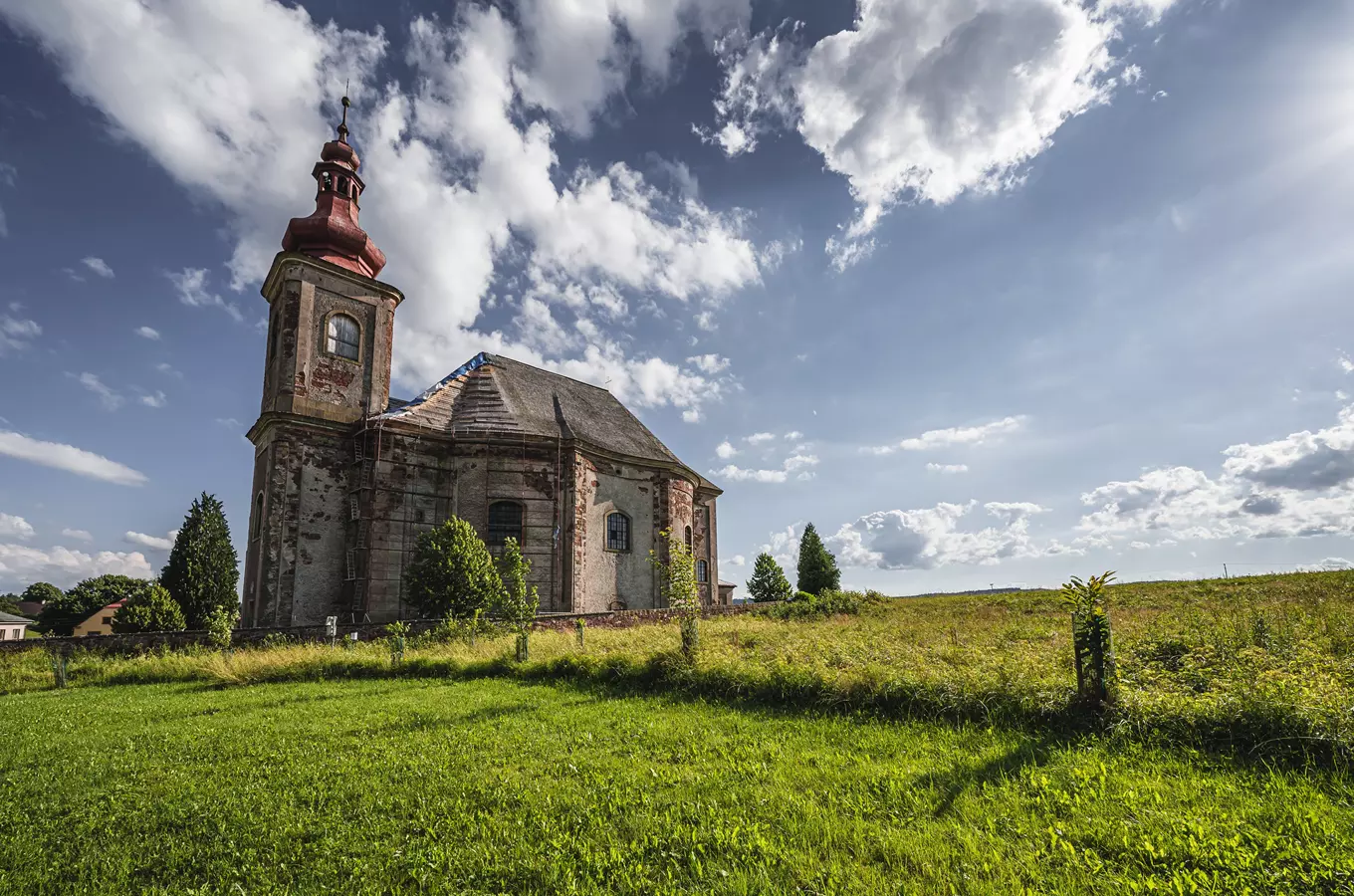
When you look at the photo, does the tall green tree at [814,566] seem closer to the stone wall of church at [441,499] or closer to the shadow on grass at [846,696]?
the stone wall of church at [441,499]

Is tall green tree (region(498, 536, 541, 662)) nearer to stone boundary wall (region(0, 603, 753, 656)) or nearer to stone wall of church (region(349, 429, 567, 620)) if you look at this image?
stone boundary wall (region(0, 603, 753, 656))

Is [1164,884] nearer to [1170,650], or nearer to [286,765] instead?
[1170,650]

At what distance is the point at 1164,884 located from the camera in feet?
11.8

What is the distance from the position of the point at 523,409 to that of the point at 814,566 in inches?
806

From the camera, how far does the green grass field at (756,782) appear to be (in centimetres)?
399

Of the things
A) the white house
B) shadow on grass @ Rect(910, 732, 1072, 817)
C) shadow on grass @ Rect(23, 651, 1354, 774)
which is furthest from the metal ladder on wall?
the white house

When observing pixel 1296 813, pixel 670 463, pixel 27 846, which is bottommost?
pixel 27 846

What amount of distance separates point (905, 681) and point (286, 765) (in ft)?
22.3

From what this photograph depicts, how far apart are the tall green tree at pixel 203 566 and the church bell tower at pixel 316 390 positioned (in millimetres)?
5895

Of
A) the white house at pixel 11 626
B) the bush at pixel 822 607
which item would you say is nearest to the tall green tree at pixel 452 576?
the bush at pixel 822 607

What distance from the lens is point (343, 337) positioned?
23391 millimetres

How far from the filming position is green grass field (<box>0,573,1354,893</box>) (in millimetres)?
3988

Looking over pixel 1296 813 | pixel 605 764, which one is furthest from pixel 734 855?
pixel 1296 813

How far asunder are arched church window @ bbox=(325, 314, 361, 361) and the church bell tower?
0.04 meters
